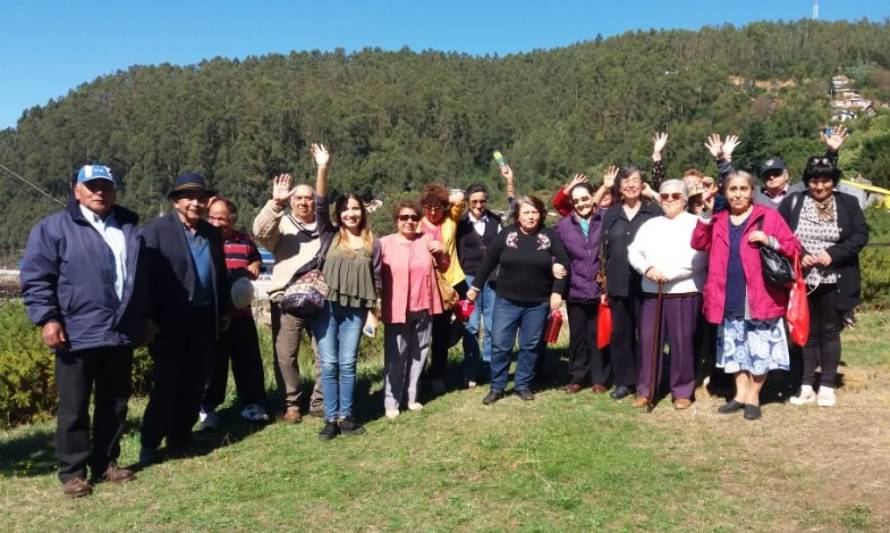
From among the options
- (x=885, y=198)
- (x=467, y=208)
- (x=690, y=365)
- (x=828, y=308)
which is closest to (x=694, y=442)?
(x=690, y=365)

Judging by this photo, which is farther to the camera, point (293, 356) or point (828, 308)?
point (293, 356)

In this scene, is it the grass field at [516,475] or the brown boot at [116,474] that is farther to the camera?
the brown boot at [116,474]

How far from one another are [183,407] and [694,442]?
3245mm

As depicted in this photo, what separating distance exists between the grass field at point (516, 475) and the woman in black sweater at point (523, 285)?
346 millimetres

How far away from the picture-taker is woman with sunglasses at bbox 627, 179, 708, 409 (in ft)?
15.8

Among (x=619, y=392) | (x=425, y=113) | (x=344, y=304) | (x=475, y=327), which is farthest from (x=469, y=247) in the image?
(x=425, y=113)

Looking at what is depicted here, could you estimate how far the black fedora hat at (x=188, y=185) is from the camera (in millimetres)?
4359

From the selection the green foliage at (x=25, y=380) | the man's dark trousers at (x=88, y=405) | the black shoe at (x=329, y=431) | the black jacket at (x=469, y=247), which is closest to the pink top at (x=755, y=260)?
the black jacket at (x=469, y=247)

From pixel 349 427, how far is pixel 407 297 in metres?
0.99

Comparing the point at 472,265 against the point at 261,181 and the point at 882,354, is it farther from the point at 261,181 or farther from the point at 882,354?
the point at 261,181

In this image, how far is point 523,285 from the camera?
5.18 meters

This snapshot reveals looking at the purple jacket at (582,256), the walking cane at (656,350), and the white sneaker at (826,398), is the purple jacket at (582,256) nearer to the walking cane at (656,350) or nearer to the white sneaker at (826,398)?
the walking cane at (656,350)

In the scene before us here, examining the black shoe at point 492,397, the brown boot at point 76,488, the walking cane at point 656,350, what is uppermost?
the walking cane at point 656,350

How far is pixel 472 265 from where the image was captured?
5.79 metres
